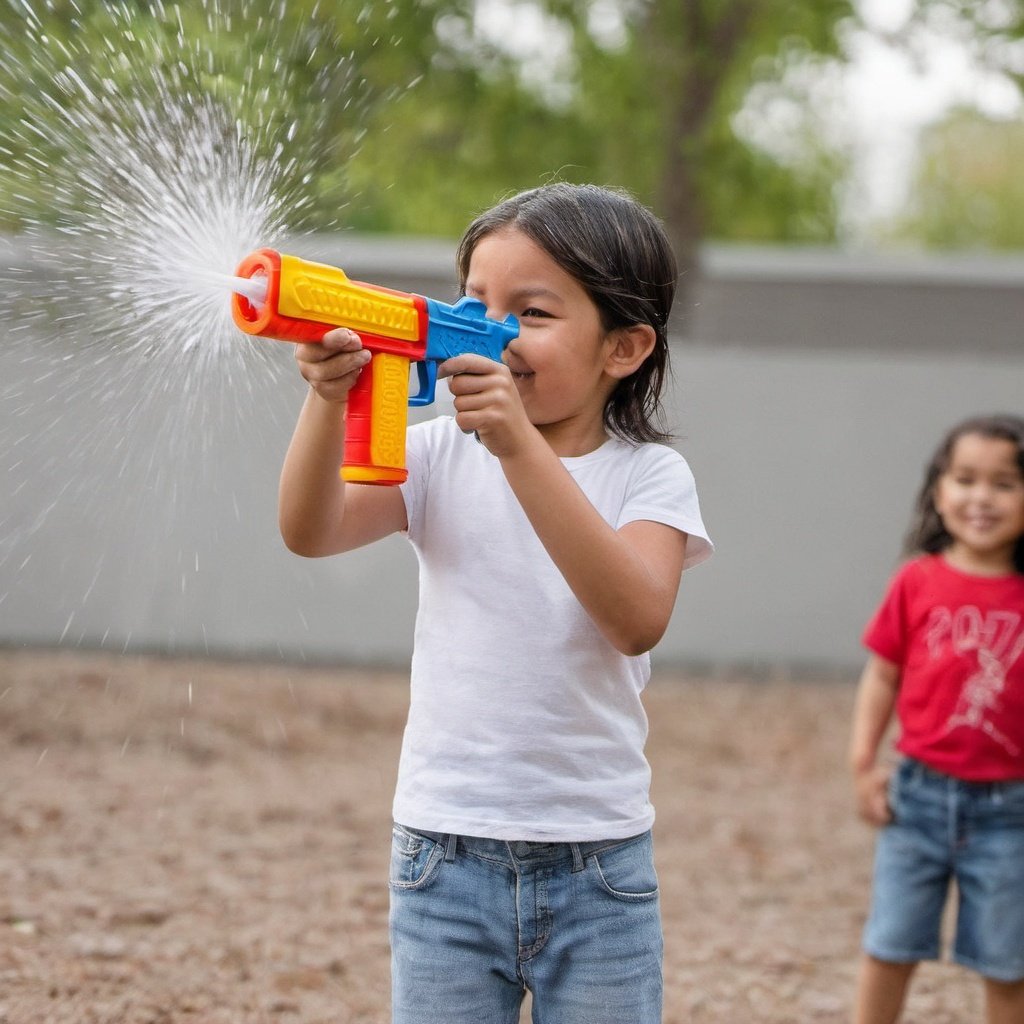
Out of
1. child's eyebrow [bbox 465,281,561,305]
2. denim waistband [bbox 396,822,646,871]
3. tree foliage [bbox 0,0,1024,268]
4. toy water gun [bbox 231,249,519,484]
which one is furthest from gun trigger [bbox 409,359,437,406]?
tree foliage [bbox 0,0,1024,268]

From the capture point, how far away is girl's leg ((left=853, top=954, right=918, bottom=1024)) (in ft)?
11.0

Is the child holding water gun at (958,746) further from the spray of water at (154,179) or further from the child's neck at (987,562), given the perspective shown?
the spray of water at (154,179)

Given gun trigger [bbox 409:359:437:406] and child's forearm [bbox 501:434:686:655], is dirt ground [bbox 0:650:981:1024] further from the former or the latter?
gun trigger [bbox 409:359:437:406]

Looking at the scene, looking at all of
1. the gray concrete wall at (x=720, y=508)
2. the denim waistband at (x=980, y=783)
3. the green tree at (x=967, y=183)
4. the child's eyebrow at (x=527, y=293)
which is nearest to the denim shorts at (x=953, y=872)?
the denim waistband at (x=980, y=783)

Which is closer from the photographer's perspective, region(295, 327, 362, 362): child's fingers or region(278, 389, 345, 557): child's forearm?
region(295, 327, 362, 362): child's fingers

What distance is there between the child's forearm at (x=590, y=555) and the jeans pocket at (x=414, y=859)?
1.37 feet

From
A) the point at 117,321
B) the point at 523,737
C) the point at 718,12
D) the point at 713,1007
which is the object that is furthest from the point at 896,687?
the point at 718,12

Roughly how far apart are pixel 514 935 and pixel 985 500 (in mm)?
1878

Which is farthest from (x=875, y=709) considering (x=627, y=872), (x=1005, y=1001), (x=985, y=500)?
(x=627, y=872)

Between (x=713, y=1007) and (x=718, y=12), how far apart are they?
7.45 meters

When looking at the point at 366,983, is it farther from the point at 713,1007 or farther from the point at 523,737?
the point at 523,737

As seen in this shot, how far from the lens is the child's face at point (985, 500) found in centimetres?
343

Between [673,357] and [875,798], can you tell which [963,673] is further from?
[673,357]

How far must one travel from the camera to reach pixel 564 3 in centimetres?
902
